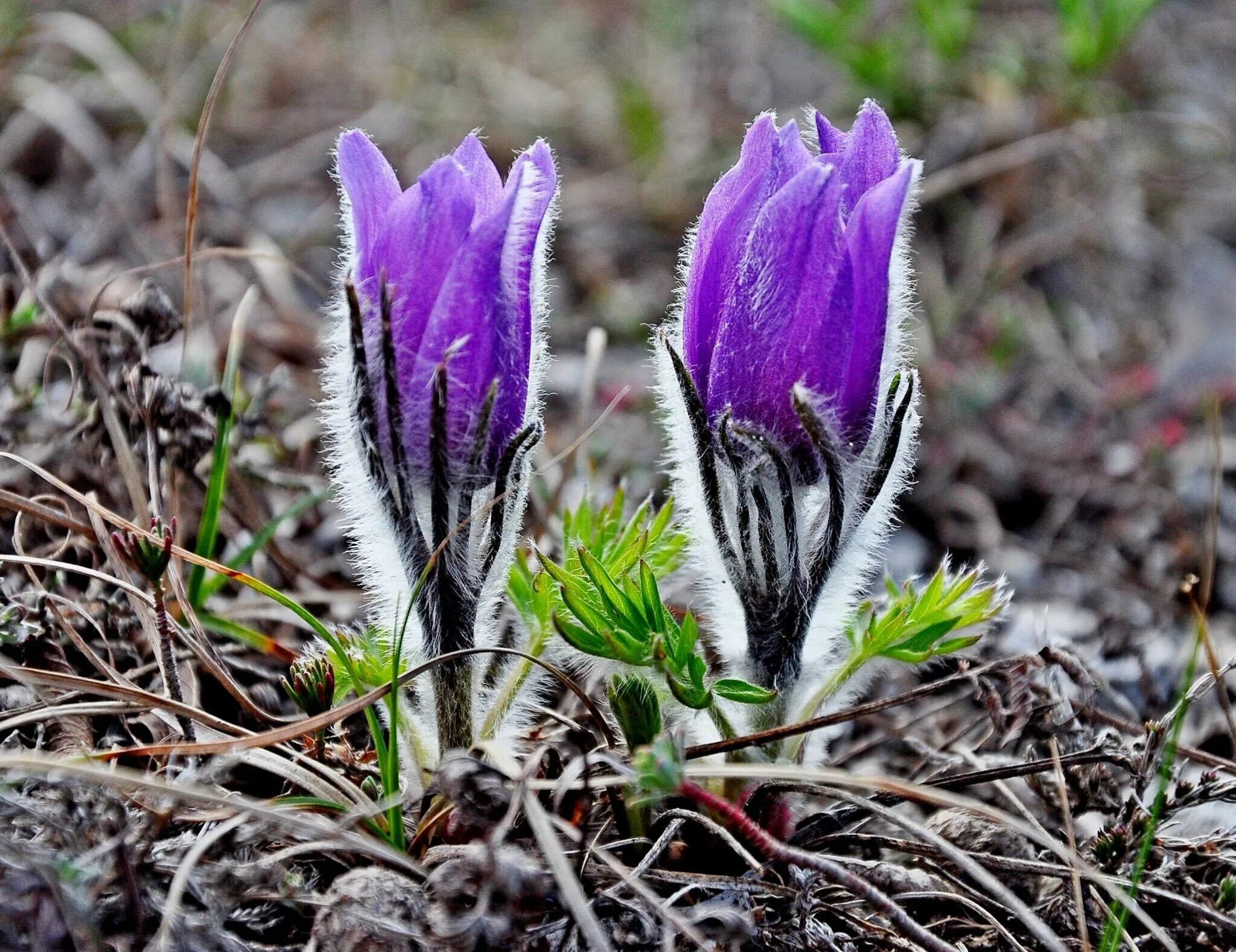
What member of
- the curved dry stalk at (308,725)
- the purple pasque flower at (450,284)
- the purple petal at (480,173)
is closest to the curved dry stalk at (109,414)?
the curved dry stalk at (308,725)

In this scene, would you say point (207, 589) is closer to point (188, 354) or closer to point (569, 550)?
point (569, 550)

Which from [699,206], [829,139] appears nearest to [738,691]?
[829,139]

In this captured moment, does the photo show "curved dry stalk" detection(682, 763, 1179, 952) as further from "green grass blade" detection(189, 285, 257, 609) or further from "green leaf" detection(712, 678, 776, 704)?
"green grass blade" detection(189, 285, 257, 609)

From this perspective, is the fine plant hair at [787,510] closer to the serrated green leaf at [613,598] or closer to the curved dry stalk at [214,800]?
the serrated green leaf at [613,598]

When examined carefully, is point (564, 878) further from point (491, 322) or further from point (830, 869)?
point (491, 322)

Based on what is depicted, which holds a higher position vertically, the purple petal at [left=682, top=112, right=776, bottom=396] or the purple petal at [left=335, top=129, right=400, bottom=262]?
the purple petal at [left=335, top=129, right=400, bottom=262]

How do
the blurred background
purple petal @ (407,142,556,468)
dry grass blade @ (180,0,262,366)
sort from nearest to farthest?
purple petal @ (407,142,556,468)
dry grass blade @ (180,0,262,366)
the blurred background

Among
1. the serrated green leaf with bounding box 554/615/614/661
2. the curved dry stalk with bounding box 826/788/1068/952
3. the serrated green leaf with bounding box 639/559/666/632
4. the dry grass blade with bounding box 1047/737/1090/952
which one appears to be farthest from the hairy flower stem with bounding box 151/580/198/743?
the dry grass blade with bounding box 1047/737/1090/952

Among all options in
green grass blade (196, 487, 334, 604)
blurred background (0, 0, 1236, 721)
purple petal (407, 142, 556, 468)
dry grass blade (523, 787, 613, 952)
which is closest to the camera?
dry grass blade (523, 787, 613, 952)
